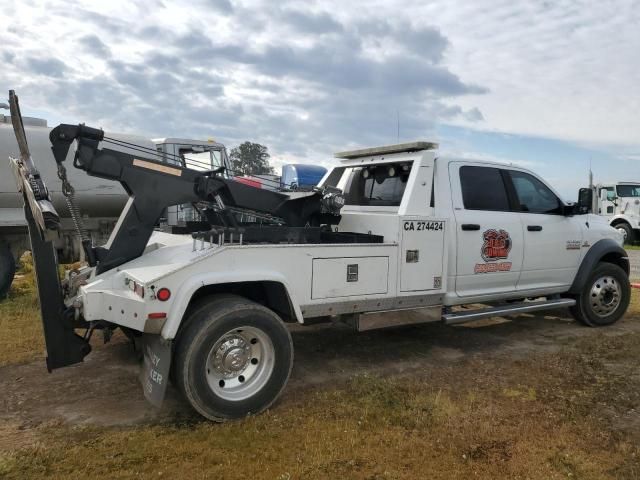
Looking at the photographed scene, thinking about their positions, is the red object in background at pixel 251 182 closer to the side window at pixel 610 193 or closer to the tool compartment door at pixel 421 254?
the tool compartment door at pixel 421 254

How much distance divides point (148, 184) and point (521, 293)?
414 cm

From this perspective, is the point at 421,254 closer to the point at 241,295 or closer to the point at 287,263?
the point at 287,263

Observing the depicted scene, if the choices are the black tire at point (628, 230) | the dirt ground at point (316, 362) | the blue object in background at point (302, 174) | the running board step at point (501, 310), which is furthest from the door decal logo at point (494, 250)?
the black tire at point (628, 230)

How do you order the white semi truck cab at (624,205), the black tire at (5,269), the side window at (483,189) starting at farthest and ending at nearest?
the white semi truck cab at (624,205)
the black tire at (5,269)
the side window at (483,189)

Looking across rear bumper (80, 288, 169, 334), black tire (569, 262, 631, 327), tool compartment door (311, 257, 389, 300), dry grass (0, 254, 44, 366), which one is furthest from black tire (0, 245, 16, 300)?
black tire (569, 262, 631, 327)

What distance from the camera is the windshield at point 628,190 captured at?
19875mm

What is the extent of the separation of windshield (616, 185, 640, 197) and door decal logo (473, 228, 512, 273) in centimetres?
1730

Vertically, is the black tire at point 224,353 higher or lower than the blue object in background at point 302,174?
lower

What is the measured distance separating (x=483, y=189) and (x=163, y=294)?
11.6 feet

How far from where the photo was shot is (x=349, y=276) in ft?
14.4

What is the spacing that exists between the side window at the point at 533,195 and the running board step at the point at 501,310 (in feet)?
3.46

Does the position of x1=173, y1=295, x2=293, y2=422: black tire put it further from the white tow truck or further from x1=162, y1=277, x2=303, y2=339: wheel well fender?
x1=162, y1=277, x2=303, y2=339: wheel well fender

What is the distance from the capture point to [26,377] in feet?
15.4

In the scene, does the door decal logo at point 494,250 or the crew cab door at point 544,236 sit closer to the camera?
the door decal logo at point 494,250
